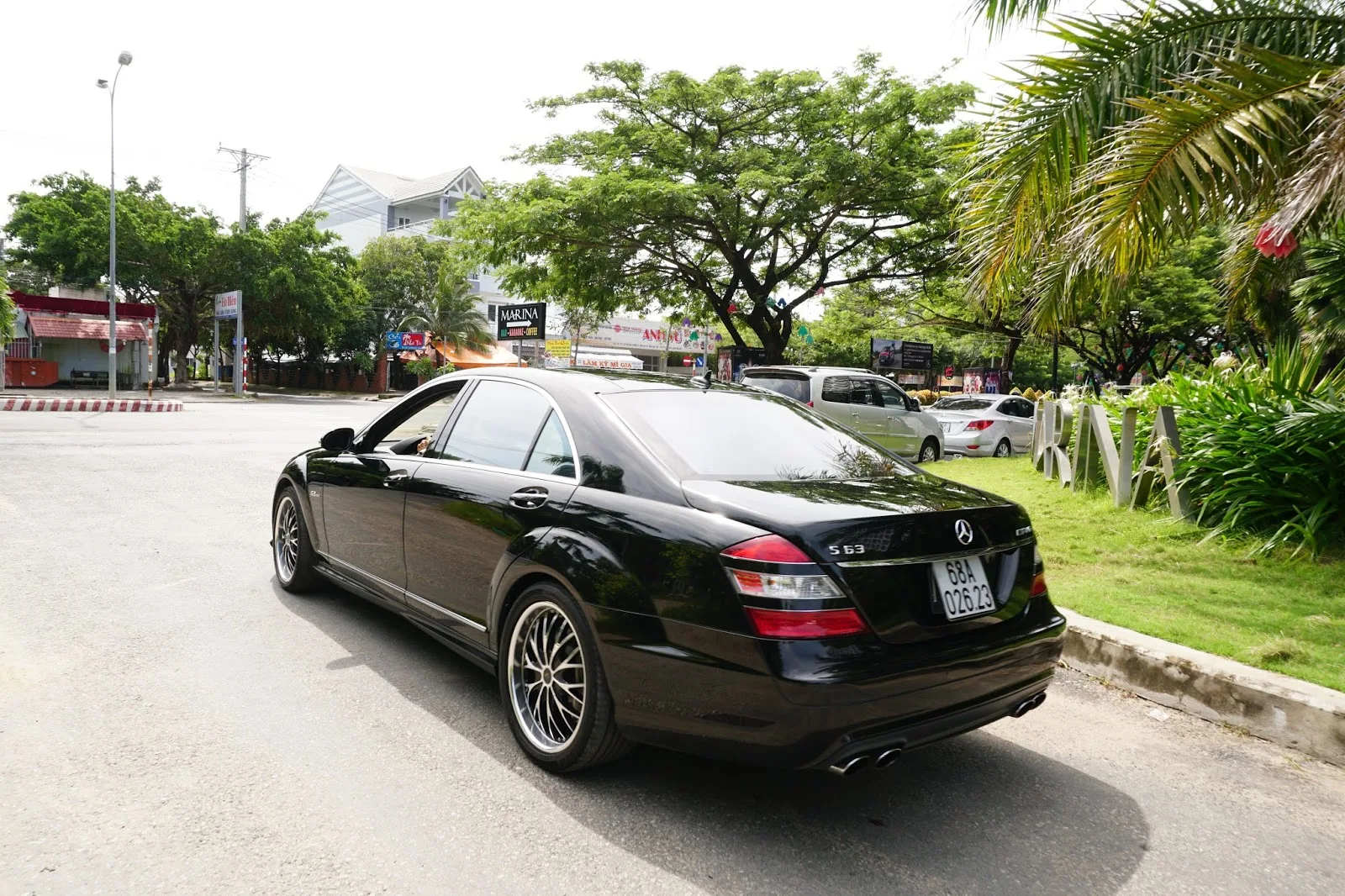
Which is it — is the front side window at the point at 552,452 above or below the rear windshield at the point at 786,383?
below

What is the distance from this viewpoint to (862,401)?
47.7ft

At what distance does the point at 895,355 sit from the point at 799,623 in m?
26.8

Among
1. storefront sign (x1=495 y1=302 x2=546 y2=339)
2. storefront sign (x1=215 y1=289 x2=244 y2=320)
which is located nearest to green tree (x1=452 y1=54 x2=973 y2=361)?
storefront sign (x1=495 y1=302 x2=546 y2=339)

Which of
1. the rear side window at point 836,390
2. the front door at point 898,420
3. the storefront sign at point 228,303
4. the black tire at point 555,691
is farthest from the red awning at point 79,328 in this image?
the black tire at point 555,691

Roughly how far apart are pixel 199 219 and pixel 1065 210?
42.6m

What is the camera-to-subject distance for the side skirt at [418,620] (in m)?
3.65

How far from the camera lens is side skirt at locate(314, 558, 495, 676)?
365 centimetres

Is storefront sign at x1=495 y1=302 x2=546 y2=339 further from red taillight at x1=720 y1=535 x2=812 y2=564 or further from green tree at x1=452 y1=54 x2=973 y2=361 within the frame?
red taillight at x1=720 y1=535 x2=812 y2=564

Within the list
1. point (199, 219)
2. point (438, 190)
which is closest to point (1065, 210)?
point (199, 219)

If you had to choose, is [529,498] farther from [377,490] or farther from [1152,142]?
[1152,142]

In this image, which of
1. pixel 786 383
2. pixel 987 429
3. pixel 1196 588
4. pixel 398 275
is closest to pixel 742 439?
pixel 1196 588

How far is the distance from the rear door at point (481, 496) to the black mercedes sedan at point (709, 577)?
0.01 metres

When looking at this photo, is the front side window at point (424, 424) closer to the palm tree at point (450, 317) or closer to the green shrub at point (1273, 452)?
the green shrub at point (1273, 452)

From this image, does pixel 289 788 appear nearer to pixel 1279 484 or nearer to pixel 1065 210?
pixel 1065 210
